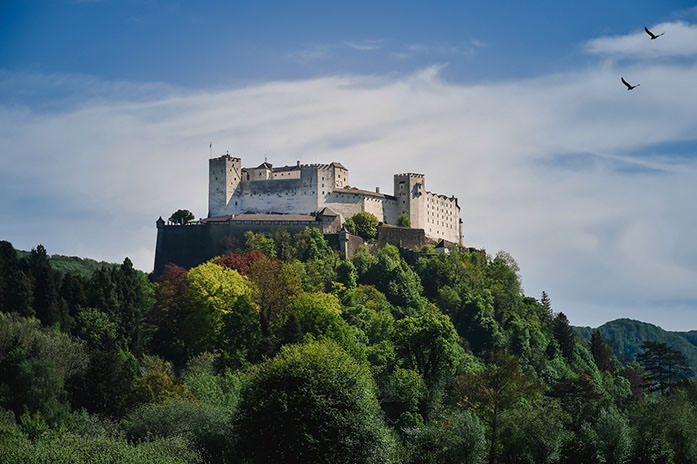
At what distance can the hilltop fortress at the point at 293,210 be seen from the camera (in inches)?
3770

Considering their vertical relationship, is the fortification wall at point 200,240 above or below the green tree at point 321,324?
above

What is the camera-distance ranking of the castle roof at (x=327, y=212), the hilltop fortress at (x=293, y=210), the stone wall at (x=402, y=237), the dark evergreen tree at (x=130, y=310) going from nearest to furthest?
the dark evergreen tree at (x=130, y=310) < the hilltop fortress at (x=293, y=210) < the castle roof at (x=327, y=212) < the stone wall at (x=402, y=237)

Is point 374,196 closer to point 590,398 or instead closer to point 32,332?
point 590,398

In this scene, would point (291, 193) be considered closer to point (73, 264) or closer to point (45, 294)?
point (73, 264)

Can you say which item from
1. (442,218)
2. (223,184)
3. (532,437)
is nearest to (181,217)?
(223,184)

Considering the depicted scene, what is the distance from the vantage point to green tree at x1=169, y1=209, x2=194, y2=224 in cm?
10244

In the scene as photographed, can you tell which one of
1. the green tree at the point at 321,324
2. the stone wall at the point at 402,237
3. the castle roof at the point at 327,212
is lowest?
the green tree at the point at 321,324

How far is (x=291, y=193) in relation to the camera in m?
105

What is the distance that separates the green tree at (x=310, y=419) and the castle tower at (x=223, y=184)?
62791 mm

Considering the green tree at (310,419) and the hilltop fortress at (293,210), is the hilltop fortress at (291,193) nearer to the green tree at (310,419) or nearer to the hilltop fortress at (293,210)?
the hilltop fortress at (293,210)

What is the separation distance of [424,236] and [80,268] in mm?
41064

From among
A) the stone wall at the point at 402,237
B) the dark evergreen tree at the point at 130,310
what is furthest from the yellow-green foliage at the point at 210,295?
the stone wall at the point at 402,237

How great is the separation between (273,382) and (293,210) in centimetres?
6136

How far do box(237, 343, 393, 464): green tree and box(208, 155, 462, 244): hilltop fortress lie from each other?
57884 mm
